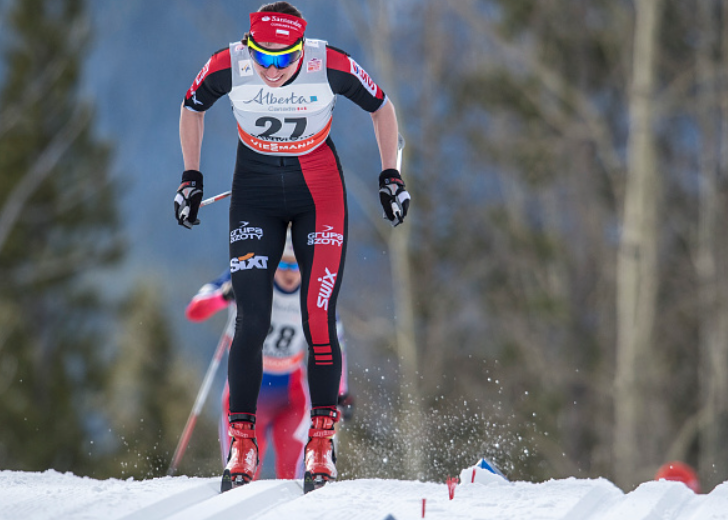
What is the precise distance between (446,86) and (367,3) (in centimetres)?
198

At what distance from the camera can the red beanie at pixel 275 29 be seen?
4.18 meters

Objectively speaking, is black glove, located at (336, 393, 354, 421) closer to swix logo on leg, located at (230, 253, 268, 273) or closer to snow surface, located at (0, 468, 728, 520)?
snow surface, located at (0, 468, 728, 520)

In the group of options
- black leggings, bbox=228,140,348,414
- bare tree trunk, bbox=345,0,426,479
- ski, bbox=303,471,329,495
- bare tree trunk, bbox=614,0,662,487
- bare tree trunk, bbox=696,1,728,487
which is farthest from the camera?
bare tree trunk, bbox=345,0,426,479

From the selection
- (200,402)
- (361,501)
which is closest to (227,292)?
(200,402)

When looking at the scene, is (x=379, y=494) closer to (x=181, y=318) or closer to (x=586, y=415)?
(x=586, y=415)

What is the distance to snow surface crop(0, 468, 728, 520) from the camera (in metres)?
3.42

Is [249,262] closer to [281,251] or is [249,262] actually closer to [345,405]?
[281,251]

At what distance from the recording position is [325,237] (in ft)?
14.3

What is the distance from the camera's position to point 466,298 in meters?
→ 17.9

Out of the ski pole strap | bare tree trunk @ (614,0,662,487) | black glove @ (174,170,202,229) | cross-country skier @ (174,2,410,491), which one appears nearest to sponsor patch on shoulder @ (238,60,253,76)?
cross-country skier @ (174,2,410,491)

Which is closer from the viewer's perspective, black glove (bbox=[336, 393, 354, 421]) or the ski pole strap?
the ski pole strap

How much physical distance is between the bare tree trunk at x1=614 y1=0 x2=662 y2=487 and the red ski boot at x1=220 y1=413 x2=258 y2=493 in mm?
9221

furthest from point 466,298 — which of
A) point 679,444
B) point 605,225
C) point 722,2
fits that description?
point 722,2

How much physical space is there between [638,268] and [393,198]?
9.05m
